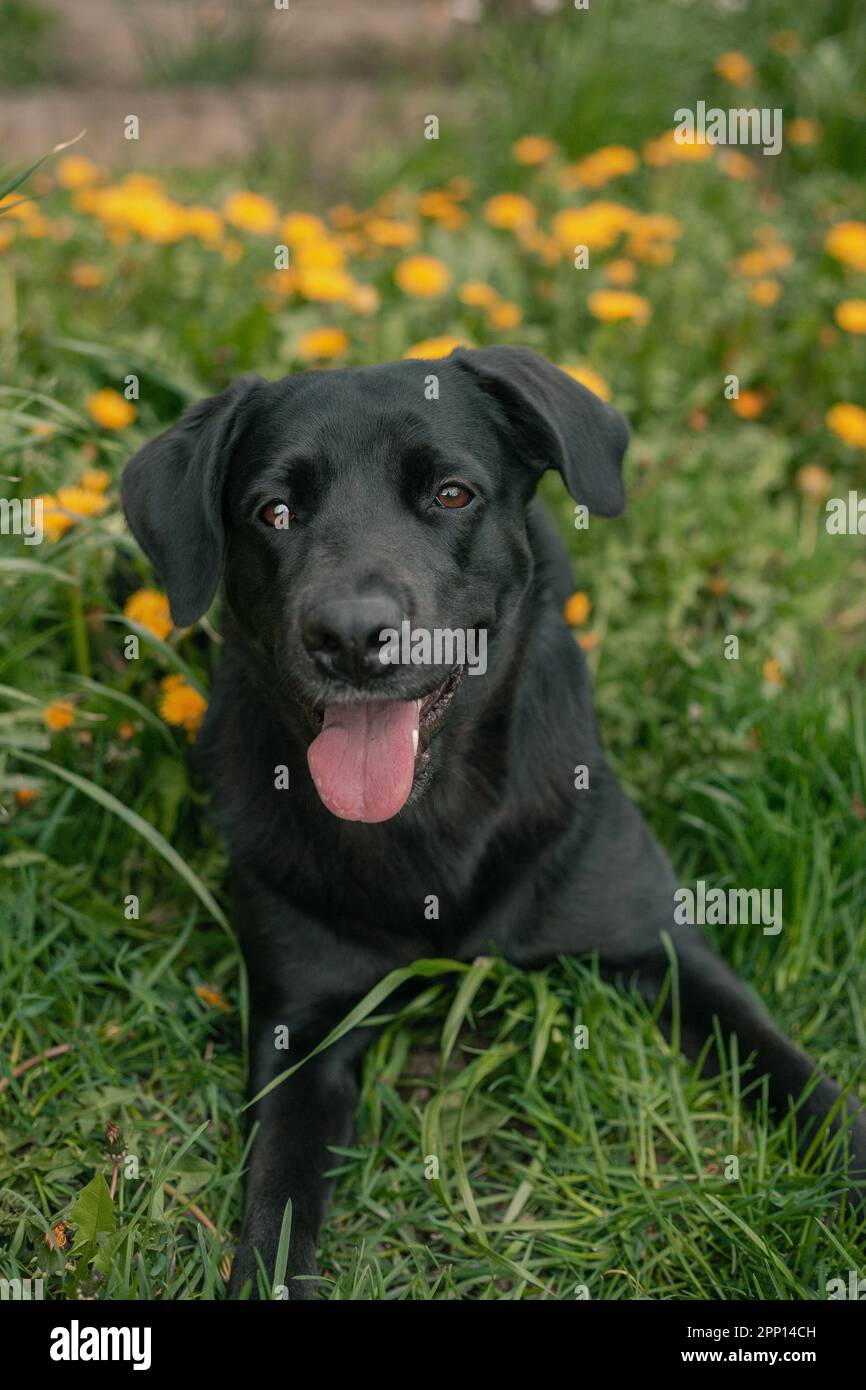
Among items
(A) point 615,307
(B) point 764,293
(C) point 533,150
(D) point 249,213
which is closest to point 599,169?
(C) point 533,150

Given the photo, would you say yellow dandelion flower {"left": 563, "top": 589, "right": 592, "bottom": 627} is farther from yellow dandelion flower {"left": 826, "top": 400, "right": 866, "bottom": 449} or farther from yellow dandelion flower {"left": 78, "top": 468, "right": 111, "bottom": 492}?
yellow dandelion flower {"left": 78, "top": 468, "right": 111, "bottom": 492}

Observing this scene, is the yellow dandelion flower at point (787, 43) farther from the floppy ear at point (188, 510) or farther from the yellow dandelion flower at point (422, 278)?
the floppy ear at point (188, 510)

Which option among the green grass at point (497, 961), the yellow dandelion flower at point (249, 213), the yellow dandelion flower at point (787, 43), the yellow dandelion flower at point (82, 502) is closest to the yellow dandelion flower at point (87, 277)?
the green grass at point (497, 961)

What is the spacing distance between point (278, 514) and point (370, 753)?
45 centimetres

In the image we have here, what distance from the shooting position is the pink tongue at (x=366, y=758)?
2154 mm

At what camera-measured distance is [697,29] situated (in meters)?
5.73

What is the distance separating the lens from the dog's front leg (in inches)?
82.0

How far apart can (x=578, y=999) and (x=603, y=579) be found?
1.15 m

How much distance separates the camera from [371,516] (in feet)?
7.20

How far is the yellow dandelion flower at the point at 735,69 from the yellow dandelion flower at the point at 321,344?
8.27ft

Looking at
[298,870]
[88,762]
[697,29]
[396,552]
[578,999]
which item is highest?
[697,29]

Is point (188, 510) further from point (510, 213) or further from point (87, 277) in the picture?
point (510, 213)
